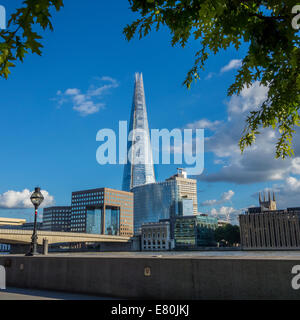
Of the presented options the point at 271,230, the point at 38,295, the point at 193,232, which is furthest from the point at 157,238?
the point at 38,295

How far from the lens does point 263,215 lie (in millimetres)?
155750

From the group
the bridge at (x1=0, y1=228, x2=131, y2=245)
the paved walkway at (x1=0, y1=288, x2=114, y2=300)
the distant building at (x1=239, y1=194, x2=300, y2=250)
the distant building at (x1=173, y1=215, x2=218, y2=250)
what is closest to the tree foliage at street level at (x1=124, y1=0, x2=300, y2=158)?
the paved walkway at (x1=0, y1=288, x2=114, y2=300)

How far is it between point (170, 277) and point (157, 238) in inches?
7130

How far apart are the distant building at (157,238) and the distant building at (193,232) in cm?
511

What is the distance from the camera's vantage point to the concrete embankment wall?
344 inches

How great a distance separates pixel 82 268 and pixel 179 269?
4134mm

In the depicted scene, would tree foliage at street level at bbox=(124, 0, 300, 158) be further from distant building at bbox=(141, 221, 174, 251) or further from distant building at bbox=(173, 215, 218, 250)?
distant building at bbox=(141, 221, 174, 251)

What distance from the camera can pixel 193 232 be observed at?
568 feet

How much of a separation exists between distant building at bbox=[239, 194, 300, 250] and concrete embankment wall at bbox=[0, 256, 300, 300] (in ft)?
490

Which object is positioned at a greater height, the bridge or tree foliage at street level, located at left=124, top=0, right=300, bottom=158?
tree foliage at street level, located at left=124, top=0, right=300, bottom=158

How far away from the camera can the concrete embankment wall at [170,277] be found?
8.73m

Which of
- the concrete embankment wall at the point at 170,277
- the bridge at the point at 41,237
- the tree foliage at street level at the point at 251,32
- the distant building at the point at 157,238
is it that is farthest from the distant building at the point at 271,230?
the tree foliage at street level at the point at 251,32

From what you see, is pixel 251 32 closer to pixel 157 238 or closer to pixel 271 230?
pixel 271 230
